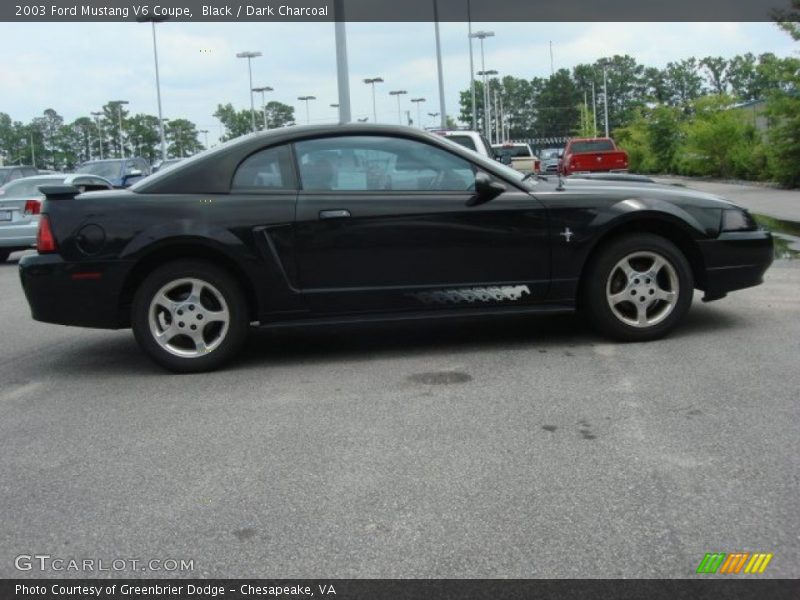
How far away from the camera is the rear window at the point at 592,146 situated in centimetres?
3000

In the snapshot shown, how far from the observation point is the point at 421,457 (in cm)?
402

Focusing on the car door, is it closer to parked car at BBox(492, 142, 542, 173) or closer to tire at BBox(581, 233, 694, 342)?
tire at BBox(581, 233, 694, 342)

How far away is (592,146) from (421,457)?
1095 inches

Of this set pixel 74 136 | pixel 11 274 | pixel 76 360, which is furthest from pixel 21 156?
pixel 76 360

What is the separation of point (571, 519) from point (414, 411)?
1569mm

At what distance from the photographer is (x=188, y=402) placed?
203 inches

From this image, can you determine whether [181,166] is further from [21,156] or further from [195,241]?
[21,156]

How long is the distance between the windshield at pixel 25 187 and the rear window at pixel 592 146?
19.4 metres

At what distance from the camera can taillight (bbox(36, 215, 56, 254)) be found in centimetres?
572

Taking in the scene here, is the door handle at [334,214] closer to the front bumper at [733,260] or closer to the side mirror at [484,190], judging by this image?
the side mirror at [484,190]

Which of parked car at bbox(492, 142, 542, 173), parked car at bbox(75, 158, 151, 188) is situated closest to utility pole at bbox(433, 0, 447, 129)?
parked car at bbox(492, 142, 542, 173)

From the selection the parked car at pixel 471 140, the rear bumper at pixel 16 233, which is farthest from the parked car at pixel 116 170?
the parked car at pixel 471 140
